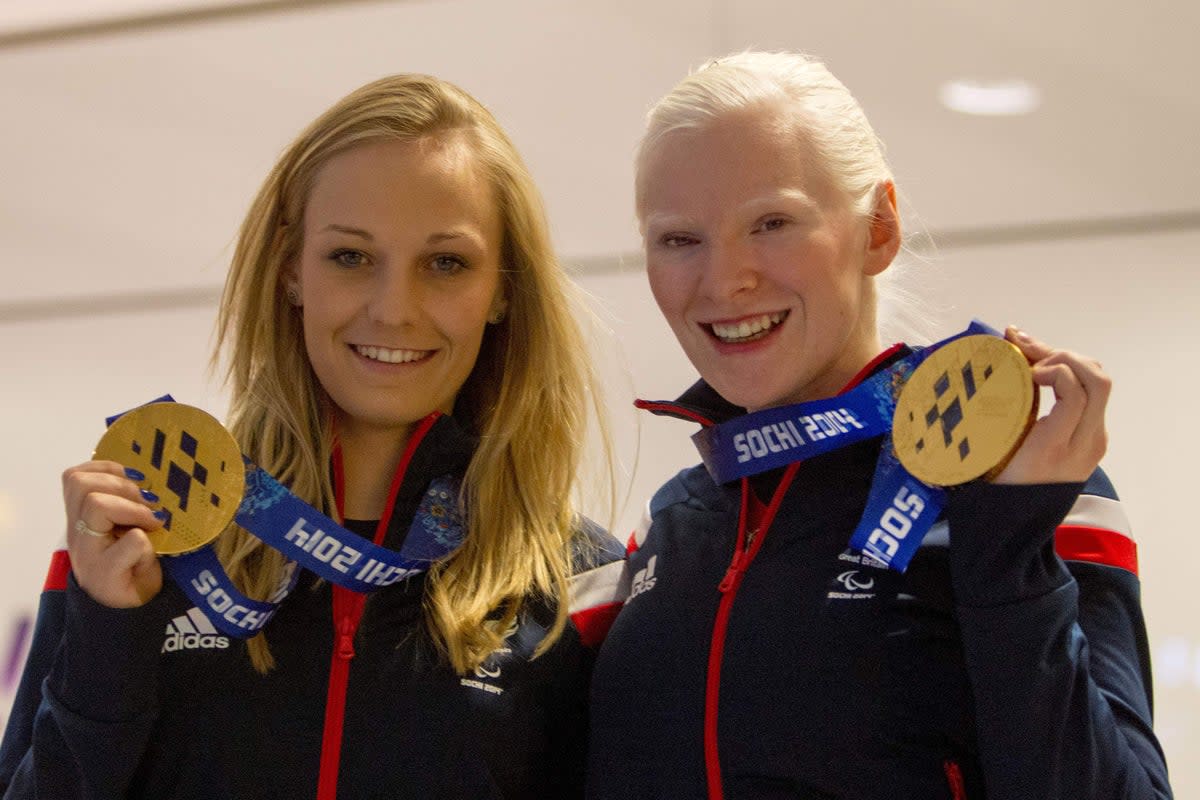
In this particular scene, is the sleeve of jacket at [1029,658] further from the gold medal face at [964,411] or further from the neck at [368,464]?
the neck at [368,464]

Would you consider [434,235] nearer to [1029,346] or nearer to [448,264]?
[448,264]

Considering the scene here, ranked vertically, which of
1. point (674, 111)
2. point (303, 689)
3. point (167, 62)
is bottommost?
point (303, 689)

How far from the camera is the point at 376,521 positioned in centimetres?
175

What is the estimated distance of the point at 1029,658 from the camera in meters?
1.20

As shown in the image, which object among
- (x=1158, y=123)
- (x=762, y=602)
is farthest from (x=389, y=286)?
(x=1158, y=123)

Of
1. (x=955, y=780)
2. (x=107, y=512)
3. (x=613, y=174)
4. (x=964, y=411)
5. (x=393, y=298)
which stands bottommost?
(x=955, y=780)

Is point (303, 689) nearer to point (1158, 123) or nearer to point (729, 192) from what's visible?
point (729, 192)

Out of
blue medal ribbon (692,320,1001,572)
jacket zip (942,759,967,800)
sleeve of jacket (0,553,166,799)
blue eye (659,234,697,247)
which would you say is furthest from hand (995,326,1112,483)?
sleeve of jacket (0,553,166,799)

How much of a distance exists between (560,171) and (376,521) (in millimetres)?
1530

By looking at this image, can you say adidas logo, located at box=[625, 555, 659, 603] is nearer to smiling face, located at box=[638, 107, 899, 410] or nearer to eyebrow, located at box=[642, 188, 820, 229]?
smiling face, located at box=[638, 107, 899, 410]

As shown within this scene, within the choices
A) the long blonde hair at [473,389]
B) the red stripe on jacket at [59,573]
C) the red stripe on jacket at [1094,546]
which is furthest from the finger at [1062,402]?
the red stripe on jacket at [59,573]

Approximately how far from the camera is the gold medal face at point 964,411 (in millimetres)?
1193

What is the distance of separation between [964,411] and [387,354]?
744 millimetres

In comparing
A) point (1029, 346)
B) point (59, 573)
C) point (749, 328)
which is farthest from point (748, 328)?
point (59, 573)
